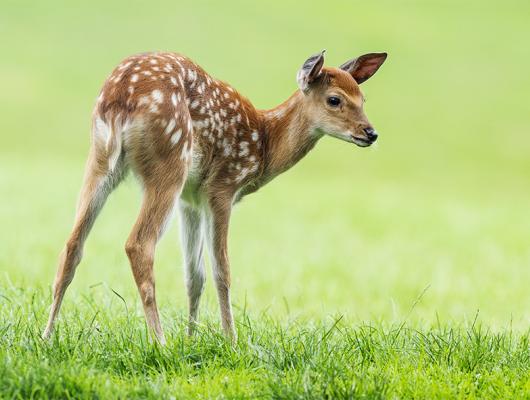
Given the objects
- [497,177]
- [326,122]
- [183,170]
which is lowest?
[497,177]

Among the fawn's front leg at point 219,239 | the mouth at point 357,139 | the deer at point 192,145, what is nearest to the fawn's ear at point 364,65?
the deer at point 192,145

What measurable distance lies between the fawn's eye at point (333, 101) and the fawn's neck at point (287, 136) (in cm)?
24

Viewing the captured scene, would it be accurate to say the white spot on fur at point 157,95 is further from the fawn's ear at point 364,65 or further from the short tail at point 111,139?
the fawn's ear at point 364,65

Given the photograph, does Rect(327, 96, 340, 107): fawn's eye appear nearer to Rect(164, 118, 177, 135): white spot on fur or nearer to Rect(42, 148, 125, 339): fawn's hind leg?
Rect(164, 118, 177, 135): white spot on fur

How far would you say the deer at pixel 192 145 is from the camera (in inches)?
220

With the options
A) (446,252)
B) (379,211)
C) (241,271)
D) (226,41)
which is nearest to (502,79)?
(226,41)

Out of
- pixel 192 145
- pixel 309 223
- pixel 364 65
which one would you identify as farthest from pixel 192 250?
pixel 309 223

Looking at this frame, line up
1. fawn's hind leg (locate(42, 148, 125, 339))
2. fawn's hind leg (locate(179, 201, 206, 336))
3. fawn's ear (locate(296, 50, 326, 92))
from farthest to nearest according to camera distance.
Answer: fawn's hind leg (locate(179, 201, 206, 336)) < fawn's ear (locate(296, 50, 326, 92)) < fawn's hind leg (locate(42, 148, 125, 339))

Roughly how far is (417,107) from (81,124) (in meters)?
7.04

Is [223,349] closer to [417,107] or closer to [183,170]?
[183,170]

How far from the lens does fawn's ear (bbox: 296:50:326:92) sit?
6.14 meters

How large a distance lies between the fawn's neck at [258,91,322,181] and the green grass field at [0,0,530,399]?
1.00 metres

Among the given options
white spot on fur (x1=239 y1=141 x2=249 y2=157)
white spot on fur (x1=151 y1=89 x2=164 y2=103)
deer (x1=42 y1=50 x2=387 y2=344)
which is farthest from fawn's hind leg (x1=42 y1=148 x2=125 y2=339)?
white spot on fur (x1=239 y1=141 x2=249 y2=157)

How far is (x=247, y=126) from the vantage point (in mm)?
6500
